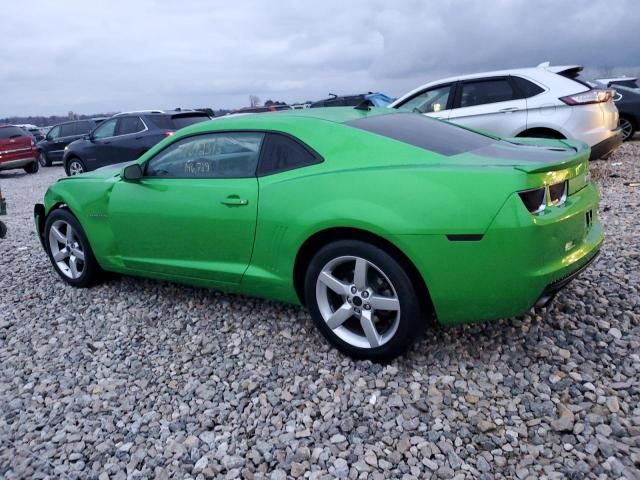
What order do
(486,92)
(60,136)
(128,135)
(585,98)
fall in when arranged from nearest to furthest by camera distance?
(585,98), (486,92), (128,135), (60,136)

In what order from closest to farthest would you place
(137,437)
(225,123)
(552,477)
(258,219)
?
(552,477) → (137,437) → (258,219) → (225,123)

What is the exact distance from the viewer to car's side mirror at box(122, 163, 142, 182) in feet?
12.3

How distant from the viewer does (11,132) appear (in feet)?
51.5

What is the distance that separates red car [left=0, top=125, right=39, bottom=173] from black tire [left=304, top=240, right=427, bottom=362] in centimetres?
1545

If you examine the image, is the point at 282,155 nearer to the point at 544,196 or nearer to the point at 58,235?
the point at 544,196

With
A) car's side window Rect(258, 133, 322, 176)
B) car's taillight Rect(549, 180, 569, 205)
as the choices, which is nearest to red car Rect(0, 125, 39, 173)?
car's side window Rect(258, 133, 322, 176)

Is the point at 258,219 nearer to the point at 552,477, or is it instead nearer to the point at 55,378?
the point at 55,378

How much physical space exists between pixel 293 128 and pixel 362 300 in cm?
112

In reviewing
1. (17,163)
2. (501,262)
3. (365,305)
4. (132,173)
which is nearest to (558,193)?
(501,262)

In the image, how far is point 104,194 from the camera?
13.2ft

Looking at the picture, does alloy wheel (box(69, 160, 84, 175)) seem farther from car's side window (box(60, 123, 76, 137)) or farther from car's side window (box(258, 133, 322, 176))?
car's side window (box(258, 133, 322, 176))

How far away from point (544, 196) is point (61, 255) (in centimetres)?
385

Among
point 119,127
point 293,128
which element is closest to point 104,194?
point 293,128

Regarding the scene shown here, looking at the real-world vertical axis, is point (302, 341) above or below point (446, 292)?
below
